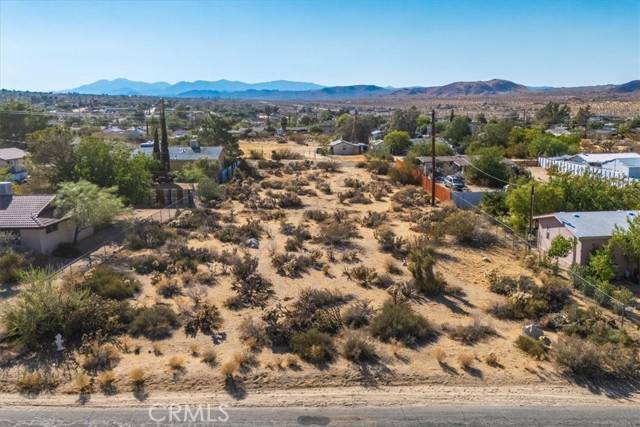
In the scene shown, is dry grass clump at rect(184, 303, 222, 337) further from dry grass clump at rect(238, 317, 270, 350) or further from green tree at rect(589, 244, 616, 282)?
green tree at rect(589, 244, 616, 282)

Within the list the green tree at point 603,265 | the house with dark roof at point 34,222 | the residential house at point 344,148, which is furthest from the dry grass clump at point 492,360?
the residential house at point 344,148

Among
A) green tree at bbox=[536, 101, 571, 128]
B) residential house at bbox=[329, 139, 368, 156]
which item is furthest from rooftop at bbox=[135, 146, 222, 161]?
green tree at bbox=[536, 101, 571, 128]

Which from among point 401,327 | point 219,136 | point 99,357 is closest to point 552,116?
point 219,136

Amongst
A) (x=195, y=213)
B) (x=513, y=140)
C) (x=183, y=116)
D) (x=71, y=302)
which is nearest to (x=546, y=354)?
(x=71, y=302)

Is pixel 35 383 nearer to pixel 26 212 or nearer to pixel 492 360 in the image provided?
pixel 492 360

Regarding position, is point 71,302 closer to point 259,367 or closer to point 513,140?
point 259,367

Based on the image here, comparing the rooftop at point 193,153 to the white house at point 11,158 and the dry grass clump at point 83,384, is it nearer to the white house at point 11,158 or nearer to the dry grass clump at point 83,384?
the white house at point 11,158
